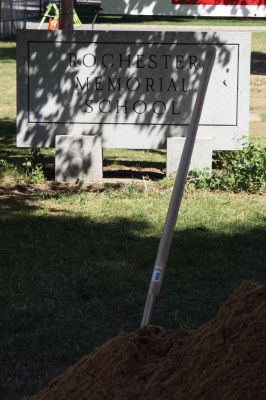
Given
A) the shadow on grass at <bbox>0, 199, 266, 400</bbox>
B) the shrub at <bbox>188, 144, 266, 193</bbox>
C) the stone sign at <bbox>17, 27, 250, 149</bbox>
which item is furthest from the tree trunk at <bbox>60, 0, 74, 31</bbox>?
the shadow on grass at <bbox>0, 199, 266, 400</bbox>

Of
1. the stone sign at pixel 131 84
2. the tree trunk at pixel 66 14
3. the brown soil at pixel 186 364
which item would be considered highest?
the tree trunk at pixel 66 14

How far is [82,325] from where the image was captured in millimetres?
5879

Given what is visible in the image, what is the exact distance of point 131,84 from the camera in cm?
1044

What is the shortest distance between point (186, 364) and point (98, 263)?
3705 mm

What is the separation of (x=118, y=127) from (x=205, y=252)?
3.29 metres

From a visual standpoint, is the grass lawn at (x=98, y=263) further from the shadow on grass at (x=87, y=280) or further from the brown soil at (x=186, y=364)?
the brown soil at (x=186, y=364)

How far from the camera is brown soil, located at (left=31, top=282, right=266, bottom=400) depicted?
3.34 metres

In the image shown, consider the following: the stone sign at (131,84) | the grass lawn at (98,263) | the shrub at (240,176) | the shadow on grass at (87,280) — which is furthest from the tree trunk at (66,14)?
the shadow on grass at (87,280)

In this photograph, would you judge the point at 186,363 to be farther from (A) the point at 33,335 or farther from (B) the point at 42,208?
(B) the point at 42,208

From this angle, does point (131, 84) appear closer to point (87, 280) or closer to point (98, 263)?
point (98, 263)

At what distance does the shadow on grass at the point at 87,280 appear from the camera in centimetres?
552

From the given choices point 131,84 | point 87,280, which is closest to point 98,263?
point 87,280

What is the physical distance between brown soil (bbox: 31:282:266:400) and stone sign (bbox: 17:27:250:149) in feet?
21.5

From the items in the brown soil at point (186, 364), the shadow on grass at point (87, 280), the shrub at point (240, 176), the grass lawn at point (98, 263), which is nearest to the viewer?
the brown soil at point (186, 364)
